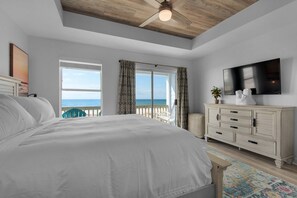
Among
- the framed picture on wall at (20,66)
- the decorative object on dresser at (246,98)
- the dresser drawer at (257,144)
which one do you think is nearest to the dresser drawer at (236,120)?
the dresser drawer at (257,144)

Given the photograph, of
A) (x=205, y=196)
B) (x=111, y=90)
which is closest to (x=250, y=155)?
(x=205, y=196)

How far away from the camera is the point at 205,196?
4.07 ft

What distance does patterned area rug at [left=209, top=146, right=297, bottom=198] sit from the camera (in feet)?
5.56

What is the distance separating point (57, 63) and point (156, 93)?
8.59 ft

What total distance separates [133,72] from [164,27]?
131 cm

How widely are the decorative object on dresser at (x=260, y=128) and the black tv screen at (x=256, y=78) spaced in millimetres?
478

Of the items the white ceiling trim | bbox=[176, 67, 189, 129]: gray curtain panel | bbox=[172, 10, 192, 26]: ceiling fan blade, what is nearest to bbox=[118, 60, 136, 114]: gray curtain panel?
the white ceiling trim

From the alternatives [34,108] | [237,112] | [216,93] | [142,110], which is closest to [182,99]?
[216,93]

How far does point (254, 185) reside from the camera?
6.10 ft

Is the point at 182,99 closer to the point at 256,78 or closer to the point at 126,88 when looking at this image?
the point at 126,88

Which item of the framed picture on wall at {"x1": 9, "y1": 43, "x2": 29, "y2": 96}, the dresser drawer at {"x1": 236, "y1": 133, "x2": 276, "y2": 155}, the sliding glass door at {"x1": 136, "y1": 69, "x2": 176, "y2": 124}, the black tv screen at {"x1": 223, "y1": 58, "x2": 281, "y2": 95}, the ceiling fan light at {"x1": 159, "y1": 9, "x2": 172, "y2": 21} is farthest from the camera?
the sliding glass door at {"x1": 136, "y1": 69, "x2": 176, "y2": 124}

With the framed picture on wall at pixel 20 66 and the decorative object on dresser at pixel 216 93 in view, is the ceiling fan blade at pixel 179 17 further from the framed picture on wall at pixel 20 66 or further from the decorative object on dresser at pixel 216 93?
the framed picture on wall at pixel 20 66

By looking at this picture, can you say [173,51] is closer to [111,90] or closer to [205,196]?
[111,90]

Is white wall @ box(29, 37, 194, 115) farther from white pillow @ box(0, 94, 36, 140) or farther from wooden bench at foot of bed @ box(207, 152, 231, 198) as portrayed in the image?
wooden bench at foot of bed @ box(207, 152, 231, 198)
